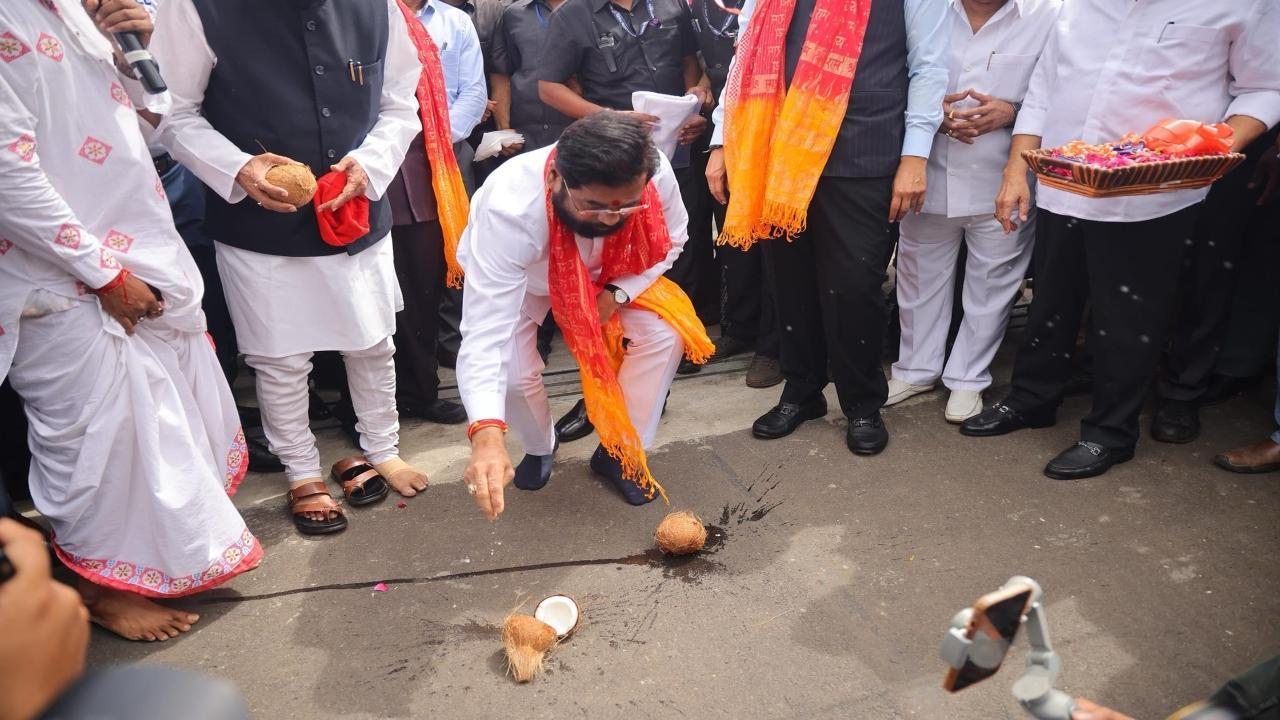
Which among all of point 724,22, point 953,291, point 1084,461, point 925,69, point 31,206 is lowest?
point 1084,461

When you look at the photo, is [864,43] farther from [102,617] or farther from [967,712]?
[102,617]

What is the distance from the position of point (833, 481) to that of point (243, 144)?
7.07 ft

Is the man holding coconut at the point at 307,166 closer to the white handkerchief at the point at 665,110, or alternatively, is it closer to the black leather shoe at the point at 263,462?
the black leather shoe at the point at 263,462

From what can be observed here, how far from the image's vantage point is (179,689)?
1033 mm

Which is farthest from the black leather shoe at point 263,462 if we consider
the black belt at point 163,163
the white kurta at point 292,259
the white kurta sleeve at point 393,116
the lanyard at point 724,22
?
the lanyard at point 724,22

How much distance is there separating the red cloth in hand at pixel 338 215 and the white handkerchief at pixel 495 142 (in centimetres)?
138

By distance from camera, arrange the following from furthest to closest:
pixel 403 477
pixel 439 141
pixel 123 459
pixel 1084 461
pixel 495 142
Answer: pixel 495 142 < pixel 439 141 < pixel 403 477 < pixel 1084 461 < pixel 123 459

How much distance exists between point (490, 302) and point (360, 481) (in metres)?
0.98

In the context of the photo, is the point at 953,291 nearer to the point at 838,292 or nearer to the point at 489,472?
the point at 838,292

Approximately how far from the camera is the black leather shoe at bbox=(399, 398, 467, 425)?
377cm

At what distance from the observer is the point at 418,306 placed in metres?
3.76

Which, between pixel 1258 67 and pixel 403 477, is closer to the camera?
pixel 1258 67

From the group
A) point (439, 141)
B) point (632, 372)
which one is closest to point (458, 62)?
point (439, 141)

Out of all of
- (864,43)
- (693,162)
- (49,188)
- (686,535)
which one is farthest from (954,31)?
(49,188)
